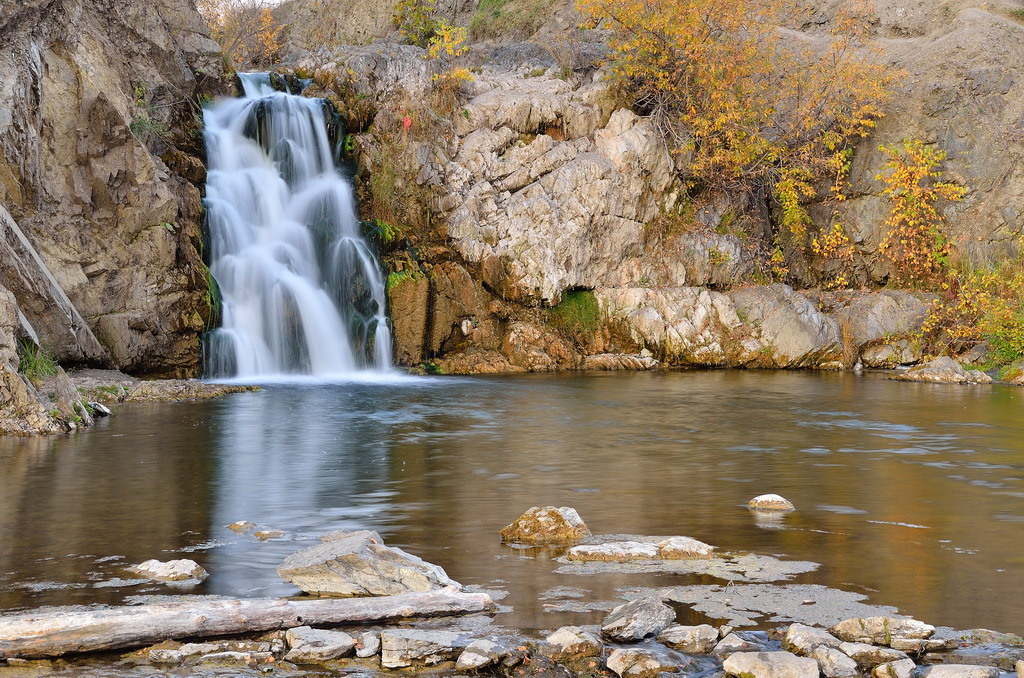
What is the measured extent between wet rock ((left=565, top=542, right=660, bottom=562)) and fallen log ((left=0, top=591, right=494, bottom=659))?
4.21 ft

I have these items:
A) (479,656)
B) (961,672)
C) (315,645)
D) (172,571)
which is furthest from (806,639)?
(172,571)

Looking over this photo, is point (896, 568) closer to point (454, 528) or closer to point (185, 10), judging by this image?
point (454, 528)

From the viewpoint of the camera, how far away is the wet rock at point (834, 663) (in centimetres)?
436

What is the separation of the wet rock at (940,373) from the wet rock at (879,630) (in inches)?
714

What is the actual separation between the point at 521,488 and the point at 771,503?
232 centimetres

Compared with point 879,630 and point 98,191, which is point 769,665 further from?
point 98,191

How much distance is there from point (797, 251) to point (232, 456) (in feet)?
68.9

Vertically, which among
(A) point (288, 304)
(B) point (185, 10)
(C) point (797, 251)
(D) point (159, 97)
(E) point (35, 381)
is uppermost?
(B) point (185, 10)

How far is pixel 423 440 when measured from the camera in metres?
12.4

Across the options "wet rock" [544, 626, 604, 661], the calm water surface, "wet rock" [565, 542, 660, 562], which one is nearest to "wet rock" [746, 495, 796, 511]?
the calm water surface

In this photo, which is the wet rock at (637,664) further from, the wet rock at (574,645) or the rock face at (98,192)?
the rock face at (98,192)

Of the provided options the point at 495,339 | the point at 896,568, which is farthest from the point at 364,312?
the point at 896,568

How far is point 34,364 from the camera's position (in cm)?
1255

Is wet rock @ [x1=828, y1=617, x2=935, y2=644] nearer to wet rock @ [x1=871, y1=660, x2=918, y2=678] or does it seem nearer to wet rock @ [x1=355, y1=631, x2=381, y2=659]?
wet rock @ [x1=871, y1=660, x2=918, y2=678]
